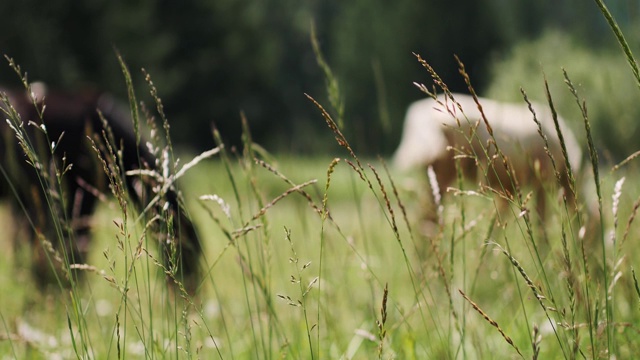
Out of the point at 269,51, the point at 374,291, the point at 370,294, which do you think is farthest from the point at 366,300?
the point at 269,51

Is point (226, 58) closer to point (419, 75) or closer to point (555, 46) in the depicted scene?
A: point (419, 75)

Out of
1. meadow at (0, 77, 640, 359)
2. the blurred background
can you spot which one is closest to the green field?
meadow at (0, 77, 640, 359)

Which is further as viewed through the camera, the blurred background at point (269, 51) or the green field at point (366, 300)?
the blurred background at point (269, 51)

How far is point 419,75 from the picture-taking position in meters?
33.0

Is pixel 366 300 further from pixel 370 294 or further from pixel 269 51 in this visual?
pixel 269 51

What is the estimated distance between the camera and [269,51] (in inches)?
1227

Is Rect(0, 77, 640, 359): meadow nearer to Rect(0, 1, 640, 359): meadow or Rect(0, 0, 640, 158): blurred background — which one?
Rect(0, 1, 640, 359): meadow

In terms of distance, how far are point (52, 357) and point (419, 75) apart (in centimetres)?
3152

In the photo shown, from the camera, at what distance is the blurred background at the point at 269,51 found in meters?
22.4

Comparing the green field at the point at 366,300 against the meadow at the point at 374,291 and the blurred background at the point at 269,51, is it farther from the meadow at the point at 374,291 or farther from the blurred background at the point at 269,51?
the blurred background at the point at 269,51

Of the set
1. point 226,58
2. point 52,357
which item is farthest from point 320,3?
point 52,357

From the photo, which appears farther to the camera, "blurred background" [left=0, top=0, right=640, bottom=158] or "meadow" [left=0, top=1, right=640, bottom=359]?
"blurred background" [left=0, top=0, right=640, bottom=158]

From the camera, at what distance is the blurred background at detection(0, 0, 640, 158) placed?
2244cm

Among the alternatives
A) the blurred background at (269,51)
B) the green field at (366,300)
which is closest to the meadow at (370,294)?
the green field at (366,300)
